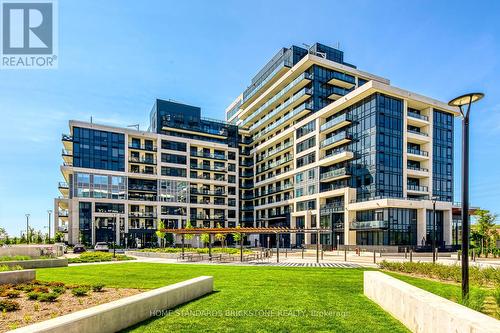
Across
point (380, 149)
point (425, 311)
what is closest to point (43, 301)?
point (425, 311)

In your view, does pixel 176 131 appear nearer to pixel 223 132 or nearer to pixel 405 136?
pixel 223 132

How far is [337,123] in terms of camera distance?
181 ft

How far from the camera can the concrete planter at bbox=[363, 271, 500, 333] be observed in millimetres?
5431

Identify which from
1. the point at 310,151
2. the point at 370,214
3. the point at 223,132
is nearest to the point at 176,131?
the point at 223,132

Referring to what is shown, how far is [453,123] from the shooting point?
5631cm

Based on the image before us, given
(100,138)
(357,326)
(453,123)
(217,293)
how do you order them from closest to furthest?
(357,326)
(217,293)
(453,123)
(100,138)

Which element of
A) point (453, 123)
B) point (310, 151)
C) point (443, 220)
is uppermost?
point (453, 123)

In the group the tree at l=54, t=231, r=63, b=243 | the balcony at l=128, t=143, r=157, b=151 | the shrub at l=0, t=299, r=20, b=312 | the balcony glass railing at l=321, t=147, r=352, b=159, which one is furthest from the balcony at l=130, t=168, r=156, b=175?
the shrub at l=0, t=299, r=20, b=312

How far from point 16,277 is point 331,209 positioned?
45962 millimetres

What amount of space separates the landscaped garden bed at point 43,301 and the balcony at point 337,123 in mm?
46792

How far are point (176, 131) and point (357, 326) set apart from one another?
74011 millimetres

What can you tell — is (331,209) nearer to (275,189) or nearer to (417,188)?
(417,188)

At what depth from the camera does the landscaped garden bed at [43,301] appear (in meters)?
8.76

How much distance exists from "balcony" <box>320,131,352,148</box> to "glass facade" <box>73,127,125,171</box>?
40.8 meters
